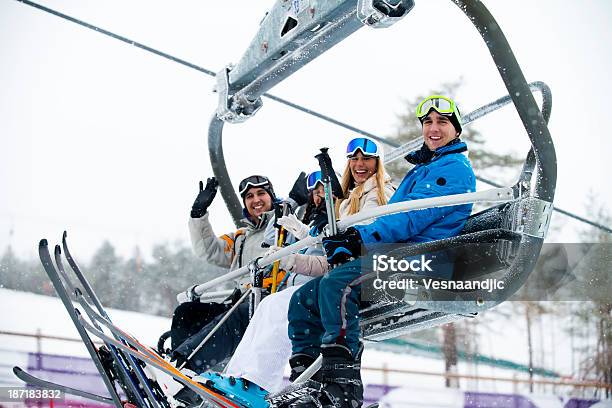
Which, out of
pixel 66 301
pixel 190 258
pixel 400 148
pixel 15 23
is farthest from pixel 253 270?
pixel 15 23

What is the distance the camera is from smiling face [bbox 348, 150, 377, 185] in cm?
407

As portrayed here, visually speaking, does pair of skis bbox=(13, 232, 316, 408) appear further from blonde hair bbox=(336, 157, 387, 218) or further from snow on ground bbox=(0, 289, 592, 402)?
snow on ground bbox=(0, 289, 592, 402)

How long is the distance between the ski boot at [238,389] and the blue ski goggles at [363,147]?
143 cm

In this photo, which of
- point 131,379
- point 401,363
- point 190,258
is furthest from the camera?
point 190,258

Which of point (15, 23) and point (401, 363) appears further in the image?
point (15, 23)

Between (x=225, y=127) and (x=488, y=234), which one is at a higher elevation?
(x=225, y=127)

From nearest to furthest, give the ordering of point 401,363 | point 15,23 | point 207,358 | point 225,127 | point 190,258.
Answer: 1. point 207,358
2. point 225,127
3. point 401,363
4. point 190,258
5. point 15,23

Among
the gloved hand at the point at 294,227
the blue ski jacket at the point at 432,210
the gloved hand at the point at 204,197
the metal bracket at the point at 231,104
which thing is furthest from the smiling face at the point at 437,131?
the gloved hand at the point at 204,197

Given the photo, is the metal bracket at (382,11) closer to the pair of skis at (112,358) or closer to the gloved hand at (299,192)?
the gloved hand at (299,192)

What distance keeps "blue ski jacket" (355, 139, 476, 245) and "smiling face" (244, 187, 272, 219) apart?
1834 mm

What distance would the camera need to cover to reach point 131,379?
152 inches

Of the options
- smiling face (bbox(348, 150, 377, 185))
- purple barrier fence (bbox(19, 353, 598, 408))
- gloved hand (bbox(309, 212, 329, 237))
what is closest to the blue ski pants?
gloved hand (bbox(309, 212, 329, 237))

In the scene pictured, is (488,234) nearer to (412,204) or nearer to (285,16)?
(412,204)

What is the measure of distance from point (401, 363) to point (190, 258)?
15022mm
